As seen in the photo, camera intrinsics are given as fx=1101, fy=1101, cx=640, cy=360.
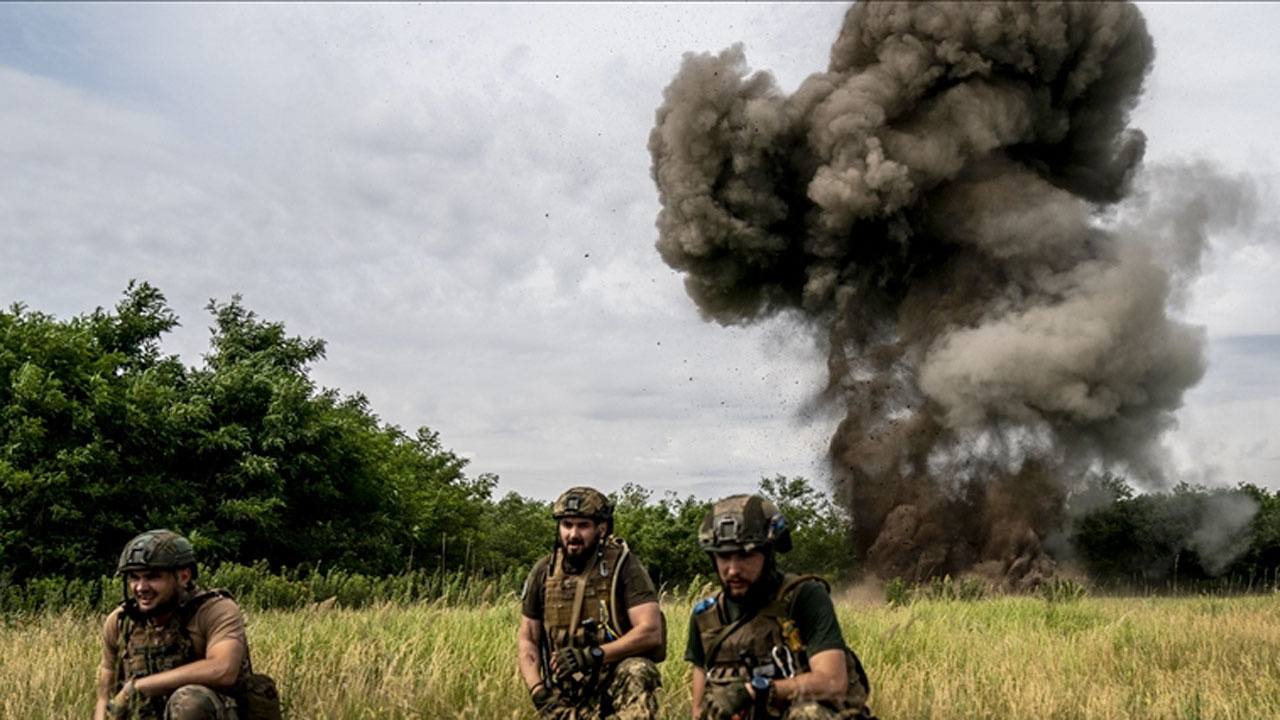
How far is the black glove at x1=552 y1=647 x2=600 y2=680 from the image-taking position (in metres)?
5.59

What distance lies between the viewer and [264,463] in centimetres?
2334

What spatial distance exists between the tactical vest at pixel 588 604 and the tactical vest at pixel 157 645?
5.11 ft

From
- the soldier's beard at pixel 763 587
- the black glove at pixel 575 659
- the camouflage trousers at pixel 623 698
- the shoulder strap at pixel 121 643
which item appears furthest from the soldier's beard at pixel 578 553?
the shoulder strap at pixel 121 643

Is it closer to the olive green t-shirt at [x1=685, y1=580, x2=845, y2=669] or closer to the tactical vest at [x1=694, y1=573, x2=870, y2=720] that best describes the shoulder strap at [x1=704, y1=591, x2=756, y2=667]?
the tactical vest at [x1=694, y1=573, x2=870, y2=720]

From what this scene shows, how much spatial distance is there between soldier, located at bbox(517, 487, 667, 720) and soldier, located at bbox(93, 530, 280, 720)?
4.61ft

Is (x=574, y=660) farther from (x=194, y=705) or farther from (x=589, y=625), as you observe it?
(x=194, y=705)

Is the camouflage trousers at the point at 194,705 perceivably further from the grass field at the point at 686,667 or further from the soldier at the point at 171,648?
the grass field at the point at 686,667

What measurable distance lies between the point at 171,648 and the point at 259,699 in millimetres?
476

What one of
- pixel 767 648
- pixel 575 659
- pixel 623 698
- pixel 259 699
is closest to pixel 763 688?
pixel 767 648

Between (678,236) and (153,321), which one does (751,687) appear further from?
(678,236)

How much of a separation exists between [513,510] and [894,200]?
26.5 metres

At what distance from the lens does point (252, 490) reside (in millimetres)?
24000

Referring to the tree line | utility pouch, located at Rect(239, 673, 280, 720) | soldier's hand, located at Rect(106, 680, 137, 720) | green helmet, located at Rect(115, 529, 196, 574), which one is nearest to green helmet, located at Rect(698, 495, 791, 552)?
utility pouch, located at Rect(239, 673, 280, 720)

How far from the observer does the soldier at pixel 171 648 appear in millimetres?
4898
